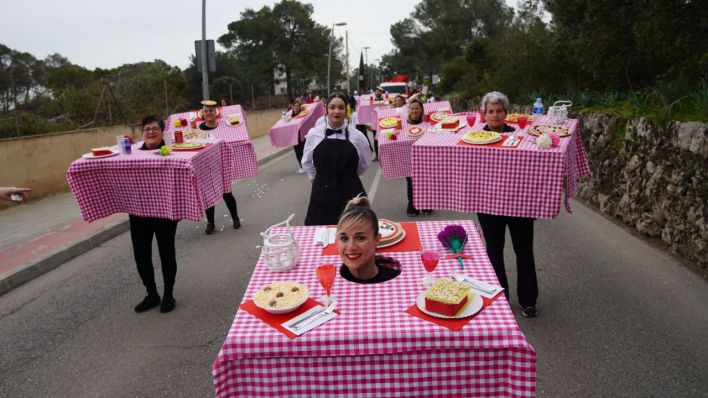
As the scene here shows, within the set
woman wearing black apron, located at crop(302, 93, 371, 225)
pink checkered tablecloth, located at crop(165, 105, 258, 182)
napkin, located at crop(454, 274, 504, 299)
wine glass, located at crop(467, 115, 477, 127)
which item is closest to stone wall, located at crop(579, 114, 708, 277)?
wine glass, located at crop(467, 115, 477, 127)

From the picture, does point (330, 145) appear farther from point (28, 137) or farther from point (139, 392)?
point (28, 137)

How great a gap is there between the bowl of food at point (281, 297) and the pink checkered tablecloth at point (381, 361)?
6.5 inches

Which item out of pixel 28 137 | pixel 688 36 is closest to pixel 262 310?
pixel 688 36

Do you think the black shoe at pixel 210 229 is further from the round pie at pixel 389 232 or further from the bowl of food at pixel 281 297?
the bowl of food at pixel 281 297

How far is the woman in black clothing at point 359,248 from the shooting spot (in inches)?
119

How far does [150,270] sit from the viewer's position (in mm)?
5426

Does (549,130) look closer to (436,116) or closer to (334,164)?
(334,164)

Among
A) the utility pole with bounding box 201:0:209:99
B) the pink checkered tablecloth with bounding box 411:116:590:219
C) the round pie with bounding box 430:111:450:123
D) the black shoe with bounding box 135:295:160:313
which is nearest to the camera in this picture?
the pink checkered tablecloth with bounding box 411:116:590:219

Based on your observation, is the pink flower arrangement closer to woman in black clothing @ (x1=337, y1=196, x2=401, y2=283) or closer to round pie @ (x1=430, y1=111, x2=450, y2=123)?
woman in black clothing @ (x1=337, y1=196, x2=401, y2=283)

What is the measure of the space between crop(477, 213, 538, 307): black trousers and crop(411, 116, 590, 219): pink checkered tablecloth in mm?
235

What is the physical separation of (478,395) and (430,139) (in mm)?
2837

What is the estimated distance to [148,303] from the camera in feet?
18.0

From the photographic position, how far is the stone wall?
6055 millimetres

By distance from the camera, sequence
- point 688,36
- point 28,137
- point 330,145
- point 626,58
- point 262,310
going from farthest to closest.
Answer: point 626,58, point 28,137, point 688,36, point 330,145, point 262,310
